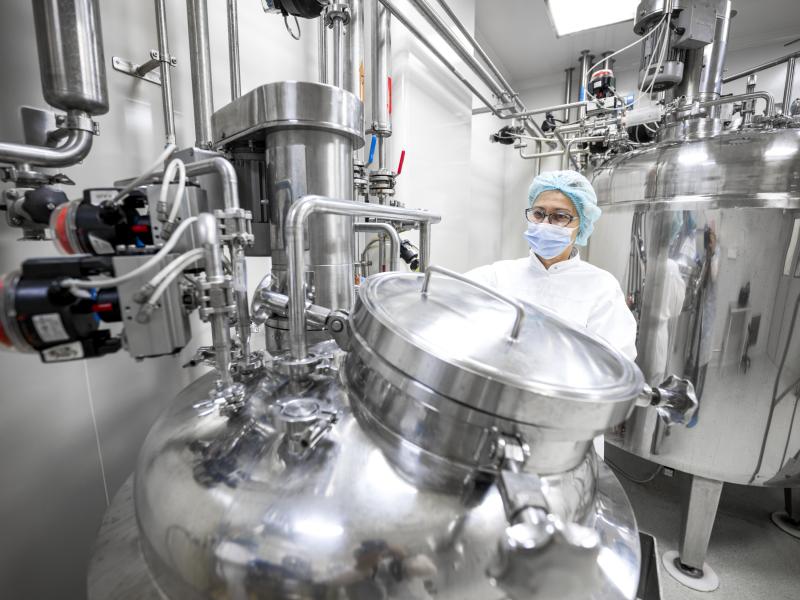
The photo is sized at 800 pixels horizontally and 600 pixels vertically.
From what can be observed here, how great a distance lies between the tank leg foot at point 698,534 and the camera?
1.17 m

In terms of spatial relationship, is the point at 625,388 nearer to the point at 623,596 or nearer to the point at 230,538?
the point at 623,596

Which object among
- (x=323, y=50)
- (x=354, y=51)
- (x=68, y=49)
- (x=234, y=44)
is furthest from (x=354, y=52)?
(x=68, y=49)

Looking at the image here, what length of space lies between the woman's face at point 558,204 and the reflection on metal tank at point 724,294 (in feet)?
1.00

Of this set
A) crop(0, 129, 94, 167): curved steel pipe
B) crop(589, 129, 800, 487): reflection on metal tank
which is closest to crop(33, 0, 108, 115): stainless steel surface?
crop(0, 129, 94, 167): curved steel pipe

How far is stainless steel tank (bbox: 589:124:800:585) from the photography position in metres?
1.00

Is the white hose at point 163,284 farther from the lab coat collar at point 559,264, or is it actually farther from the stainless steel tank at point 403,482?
the lab coat collar at point 559,264

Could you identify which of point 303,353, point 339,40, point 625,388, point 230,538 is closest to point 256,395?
point 303,353

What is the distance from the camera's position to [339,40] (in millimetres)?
1151

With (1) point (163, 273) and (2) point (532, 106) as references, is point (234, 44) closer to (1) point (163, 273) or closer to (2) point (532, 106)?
(1) point (163, 273)

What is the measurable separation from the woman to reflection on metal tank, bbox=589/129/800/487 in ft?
0.68

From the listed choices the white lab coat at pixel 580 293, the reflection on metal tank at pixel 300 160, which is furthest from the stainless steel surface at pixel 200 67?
the white lab coat at pixel 580 293

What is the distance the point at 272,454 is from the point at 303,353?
0.16 metres

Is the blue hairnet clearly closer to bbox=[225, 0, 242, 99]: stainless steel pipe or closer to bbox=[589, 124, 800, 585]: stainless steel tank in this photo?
bbox=[589, 124, 800, 585]: stainless steel tank

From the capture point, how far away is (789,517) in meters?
Result: 1.47
